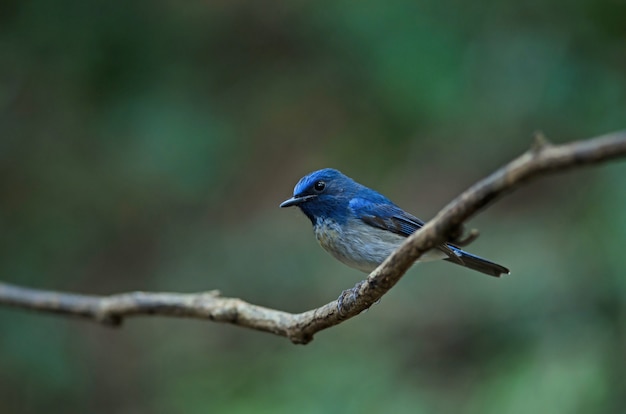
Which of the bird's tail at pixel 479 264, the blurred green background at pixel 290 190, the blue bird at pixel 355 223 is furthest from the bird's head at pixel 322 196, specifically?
the blurred green background at pixel 290 190

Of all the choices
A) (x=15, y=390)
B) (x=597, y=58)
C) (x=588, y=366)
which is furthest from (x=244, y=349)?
(x=597, y=58)

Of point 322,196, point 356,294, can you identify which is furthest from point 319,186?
point 356,294

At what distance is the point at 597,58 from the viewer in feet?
17.1

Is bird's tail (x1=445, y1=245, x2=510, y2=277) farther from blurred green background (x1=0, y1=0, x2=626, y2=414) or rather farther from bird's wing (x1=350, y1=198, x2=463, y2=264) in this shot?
blurred green background (x1=0, y1=0, x2=626, y2=414)

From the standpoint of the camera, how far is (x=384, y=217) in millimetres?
3732

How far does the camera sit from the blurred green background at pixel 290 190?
4.99 m

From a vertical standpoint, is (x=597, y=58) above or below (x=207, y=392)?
above

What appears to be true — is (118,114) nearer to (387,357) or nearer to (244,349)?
(244,349)

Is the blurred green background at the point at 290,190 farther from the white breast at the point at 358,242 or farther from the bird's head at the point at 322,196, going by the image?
the bird's head at the point at 322,196

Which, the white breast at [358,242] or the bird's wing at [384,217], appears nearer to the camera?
the white breast at [358,242]

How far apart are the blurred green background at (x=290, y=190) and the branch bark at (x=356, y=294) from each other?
149 cm

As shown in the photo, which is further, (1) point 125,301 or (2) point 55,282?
(2) point 55,282

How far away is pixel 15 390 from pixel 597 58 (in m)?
5.45

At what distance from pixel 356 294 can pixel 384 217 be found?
3.94 feet
